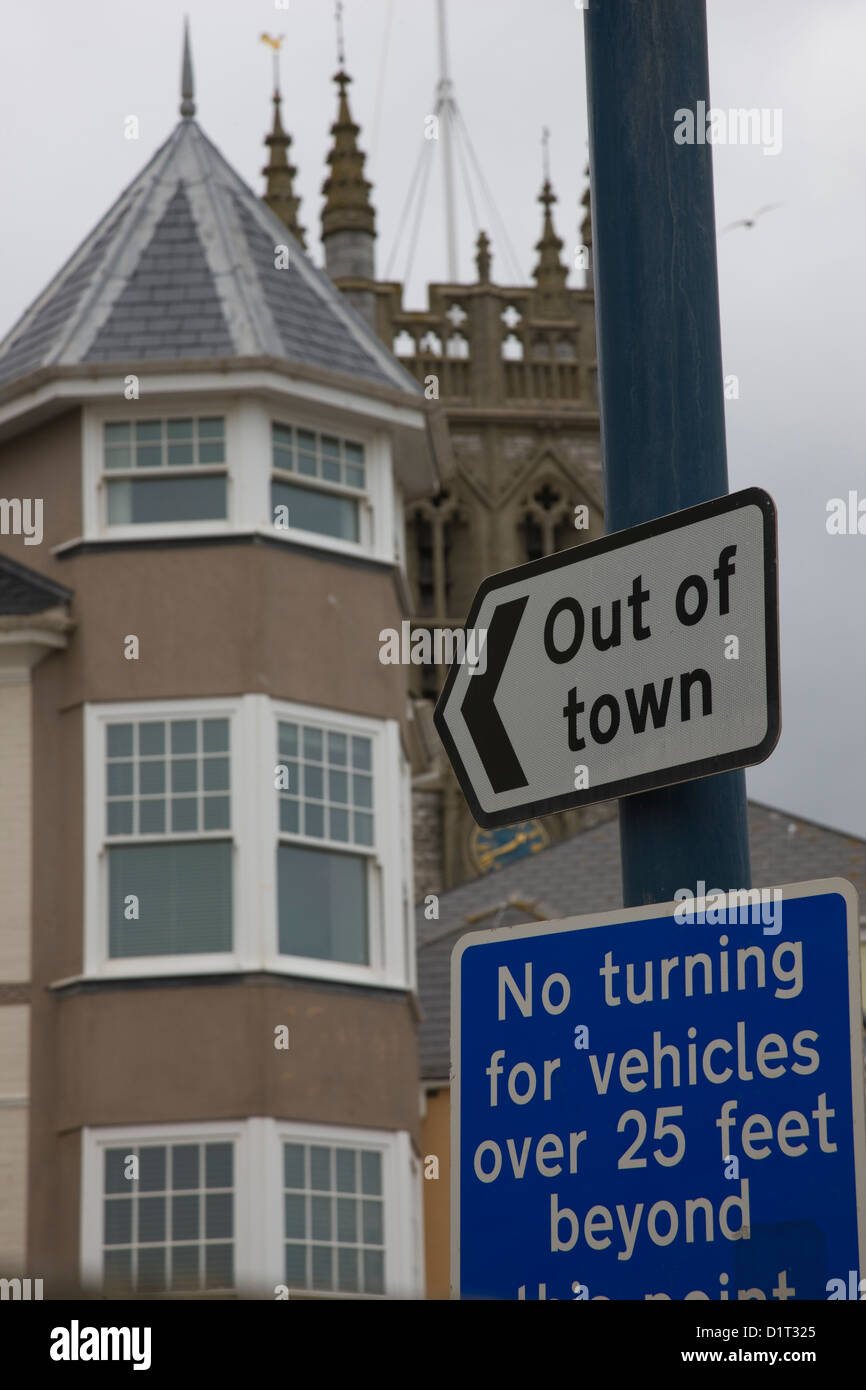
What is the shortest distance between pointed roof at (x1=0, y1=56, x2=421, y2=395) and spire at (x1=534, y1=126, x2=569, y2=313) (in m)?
61.3

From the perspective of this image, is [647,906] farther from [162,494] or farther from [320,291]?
[320,291]

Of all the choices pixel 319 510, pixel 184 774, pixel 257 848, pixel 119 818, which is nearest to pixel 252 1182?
pixel 257 848

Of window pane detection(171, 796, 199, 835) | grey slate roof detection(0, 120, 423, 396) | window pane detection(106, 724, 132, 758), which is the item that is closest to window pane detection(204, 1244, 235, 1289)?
window pane detection(171, 796, 199, 835)

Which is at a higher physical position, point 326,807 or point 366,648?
point 366,648

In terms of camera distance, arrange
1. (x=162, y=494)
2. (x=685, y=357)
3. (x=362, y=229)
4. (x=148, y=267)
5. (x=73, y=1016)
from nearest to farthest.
→ (x=685, y=357), (x=73, y=1016), (x=162, y=494), (x=148, y=267), (x=362, y=229)

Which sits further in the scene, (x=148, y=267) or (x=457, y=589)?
(x=457, y=589)

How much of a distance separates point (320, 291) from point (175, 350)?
2087 millimetres

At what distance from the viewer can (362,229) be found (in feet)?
247

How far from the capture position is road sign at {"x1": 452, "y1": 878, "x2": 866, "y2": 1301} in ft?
9.43

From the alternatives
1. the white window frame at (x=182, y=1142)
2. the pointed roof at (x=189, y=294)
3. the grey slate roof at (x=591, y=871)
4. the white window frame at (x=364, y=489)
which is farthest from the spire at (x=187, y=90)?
the grey slate roof at (x=591, y=871)

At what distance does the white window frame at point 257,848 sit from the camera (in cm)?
1507

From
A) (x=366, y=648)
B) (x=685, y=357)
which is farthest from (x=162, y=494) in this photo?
(x=685, y=357)

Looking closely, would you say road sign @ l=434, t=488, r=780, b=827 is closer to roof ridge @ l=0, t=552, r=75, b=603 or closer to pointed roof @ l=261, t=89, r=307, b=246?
roof ridge @ l=0, t=552, r=75, b=603

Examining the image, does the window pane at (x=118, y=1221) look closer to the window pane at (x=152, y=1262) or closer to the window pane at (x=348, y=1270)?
the window pane at (x=152, y=1262)
